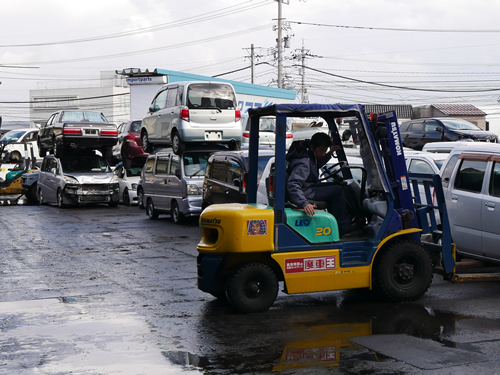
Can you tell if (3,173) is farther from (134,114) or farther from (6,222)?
(6,222)

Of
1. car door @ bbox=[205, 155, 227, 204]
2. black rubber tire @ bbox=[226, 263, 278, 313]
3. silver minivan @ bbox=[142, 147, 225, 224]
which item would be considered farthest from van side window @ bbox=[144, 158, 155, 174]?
black rubber tire @ bbox=[226, 263, 278, 313]

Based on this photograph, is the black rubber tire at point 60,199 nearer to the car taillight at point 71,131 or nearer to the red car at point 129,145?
the car taillight at point 71,131

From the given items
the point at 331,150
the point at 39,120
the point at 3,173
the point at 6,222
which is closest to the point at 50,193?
the point at 3,173

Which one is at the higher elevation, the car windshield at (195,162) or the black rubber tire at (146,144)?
the black rubber tire at (146,144)

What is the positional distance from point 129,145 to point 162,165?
5.94m

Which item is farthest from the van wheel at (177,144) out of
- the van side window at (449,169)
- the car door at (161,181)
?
the van side window at (449,169)

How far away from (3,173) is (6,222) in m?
8.55

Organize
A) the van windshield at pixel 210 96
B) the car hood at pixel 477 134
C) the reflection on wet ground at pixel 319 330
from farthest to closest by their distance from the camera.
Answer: the car hood at pixel 477 134, the van windshield at pixel 210 96, the reflection on wet ground at pixel 319 330

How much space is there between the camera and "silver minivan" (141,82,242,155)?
18453mm

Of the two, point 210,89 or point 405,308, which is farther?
point 210,89

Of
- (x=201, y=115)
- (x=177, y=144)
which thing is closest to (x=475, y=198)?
(x=201, y=115)

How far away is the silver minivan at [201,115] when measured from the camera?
1845 centimetres

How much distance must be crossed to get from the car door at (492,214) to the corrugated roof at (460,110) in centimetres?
5682

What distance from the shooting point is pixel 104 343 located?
6781 millimetres
